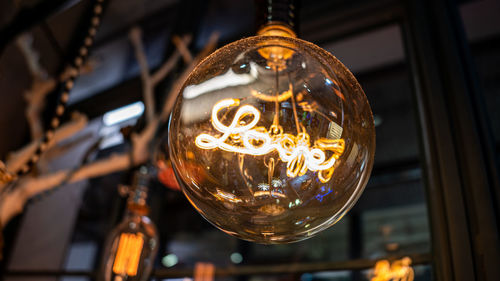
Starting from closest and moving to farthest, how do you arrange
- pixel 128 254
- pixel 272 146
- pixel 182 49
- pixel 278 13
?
1. pixel 272 146
2. pixel 278 13
3. pixel 128 254
4. pixel 182 49

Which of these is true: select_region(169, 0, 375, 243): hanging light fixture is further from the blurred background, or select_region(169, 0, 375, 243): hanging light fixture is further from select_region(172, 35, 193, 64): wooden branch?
select_region(172, 35, 193, 64): wooden branch

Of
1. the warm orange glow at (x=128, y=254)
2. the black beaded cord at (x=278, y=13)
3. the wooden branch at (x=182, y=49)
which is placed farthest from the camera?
the wooden branch at (x=182, y=49)

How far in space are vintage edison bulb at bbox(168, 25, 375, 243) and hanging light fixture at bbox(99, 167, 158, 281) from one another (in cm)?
53

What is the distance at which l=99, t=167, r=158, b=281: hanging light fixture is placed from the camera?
88cm

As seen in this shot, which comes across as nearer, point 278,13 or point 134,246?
point 278,13

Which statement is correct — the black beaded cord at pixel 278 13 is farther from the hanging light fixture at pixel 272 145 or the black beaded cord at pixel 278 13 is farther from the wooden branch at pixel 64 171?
the wooden branch at pixel 64 171

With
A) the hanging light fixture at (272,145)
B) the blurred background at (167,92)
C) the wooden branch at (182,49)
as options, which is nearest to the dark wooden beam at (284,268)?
the blurred background at (167,92)

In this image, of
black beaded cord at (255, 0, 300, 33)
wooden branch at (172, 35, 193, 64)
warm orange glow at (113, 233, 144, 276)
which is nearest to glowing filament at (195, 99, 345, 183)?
black beaded cord at (255, 0, 300, 33)

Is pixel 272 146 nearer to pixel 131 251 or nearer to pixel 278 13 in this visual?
pixel 278 13

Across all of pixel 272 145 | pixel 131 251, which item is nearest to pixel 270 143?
pixel 272 145

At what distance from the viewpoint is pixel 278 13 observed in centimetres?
57

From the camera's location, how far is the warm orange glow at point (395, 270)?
3.16 feet

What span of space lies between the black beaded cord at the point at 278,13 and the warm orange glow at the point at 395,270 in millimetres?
710

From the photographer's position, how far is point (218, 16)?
74.2 inches
